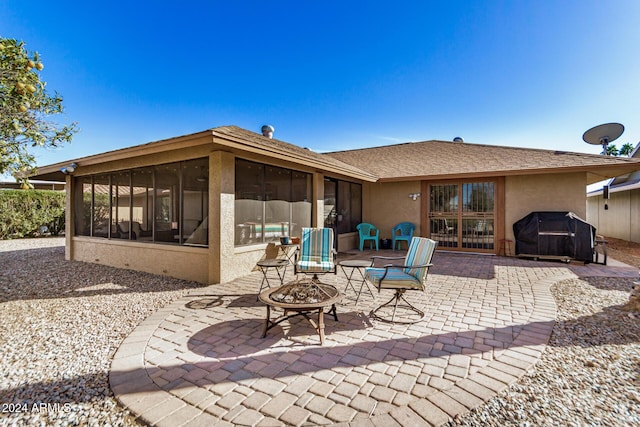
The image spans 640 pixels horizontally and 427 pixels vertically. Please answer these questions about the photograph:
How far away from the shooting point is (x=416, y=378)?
243cm

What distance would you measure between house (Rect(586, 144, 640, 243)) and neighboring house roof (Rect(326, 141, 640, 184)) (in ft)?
9.20

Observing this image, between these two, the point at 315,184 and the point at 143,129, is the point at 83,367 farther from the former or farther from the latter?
the point at 143,129

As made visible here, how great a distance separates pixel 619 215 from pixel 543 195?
405 inches

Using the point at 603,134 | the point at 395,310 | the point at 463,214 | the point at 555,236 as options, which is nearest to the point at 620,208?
the point at 603,134

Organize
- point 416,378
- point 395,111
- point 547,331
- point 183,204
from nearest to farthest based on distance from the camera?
point 416,378
point 547,331
point 183,204
point 395,111

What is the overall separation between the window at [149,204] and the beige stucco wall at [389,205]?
23.2 ft

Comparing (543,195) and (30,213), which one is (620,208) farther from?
(30,213)

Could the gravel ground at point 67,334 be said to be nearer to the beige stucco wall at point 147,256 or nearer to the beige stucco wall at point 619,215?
the beige stucco wall at point 147,256

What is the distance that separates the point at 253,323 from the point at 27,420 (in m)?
2.08

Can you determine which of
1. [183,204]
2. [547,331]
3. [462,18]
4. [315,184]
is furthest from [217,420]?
[462,18]

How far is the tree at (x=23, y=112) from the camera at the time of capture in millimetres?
2738

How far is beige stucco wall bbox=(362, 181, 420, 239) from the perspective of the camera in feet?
35.2

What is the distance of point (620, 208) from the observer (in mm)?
14414

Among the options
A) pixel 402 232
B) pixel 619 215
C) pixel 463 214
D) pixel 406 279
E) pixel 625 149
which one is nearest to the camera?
pixel 406 279
